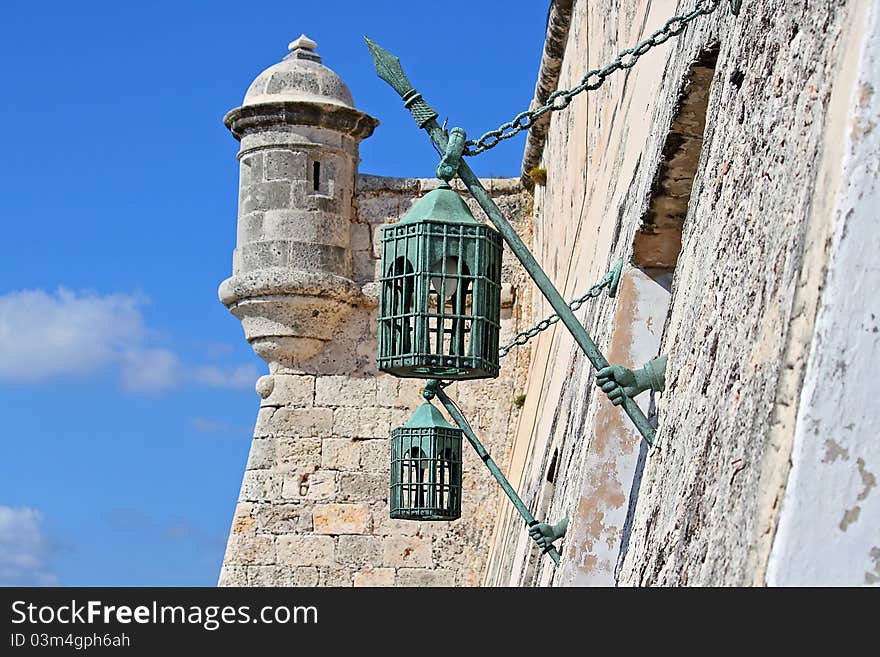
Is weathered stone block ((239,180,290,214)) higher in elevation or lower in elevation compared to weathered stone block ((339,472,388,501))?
higher

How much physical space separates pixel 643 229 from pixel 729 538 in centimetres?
240

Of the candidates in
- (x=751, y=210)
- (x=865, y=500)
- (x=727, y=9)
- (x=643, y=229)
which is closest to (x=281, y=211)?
(x=643, y=229)

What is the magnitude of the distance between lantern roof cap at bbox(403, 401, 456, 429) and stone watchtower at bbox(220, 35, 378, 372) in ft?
15.3

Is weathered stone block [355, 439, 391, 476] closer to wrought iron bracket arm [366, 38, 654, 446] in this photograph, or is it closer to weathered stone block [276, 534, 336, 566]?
weathered stone block [276, 534, 336, 566]

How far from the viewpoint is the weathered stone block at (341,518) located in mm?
11469

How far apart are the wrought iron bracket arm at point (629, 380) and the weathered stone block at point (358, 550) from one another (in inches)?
314

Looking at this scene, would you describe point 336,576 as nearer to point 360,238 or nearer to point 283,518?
point 283,518

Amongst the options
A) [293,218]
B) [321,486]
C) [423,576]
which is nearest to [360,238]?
[293,218]

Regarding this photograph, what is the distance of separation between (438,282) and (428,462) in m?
3.38

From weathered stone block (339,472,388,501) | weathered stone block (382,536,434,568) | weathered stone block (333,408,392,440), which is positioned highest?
weathered stone block (333,408,392,440)

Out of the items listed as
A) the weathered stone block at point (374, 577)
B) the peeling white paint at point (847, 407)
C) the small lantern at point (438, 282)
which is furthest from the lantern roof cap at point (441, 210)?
the weathered stone block at point (374, 577)

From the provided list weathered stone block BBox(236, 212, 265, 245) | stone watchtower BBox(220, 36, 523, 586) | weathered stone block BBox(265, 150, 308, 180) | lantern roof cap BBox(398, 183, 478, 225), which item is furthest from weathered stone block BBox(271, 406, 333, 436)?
lantern roof cap BBox(398, 183, 478, 225)

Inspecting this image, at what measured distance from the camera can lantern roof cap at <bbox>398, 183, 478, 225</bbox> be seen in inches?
135
